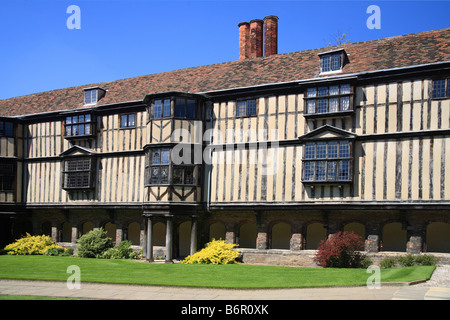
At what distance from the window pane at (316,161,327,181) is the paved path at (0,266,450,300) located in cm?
725

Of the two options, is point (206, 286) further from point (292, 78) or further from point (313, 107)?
point (292, 78)

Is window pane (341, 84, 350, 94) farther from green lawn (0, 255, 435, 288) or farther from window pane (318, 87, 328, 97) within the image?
green lawn (0, 255, 435, 288)

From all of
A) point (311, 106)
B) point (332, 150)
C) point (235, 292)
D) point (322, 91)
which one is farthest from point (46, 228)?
point (235, 292)

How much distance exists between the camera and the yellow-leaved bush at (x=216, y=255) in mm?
22188

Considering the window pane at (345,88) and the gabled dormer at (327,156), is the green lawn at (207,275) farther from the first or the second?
the window pane at (345,88)

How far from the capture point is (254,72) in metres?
25.9

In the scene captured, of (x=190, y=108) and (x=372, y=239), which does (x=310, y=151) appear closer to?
(x=372, y=239)

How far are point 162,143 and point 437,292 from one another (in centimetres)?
1514

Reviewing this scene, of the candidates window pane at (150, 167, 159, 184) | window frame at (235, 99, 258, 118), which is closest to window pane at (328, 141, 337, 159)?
window frame at (235, 99, 258, 118)

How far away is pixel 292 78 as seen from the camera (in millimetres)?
23562

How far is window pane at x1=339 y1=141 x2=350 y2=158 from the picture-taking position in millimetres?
21422

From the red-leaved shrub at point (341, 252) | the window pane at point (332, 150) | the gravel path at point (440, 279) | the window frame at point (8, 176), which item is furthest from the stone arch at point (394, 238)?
the window frame at point (8, 176)

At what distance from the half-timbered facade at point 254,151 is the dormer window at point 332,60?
8cm
